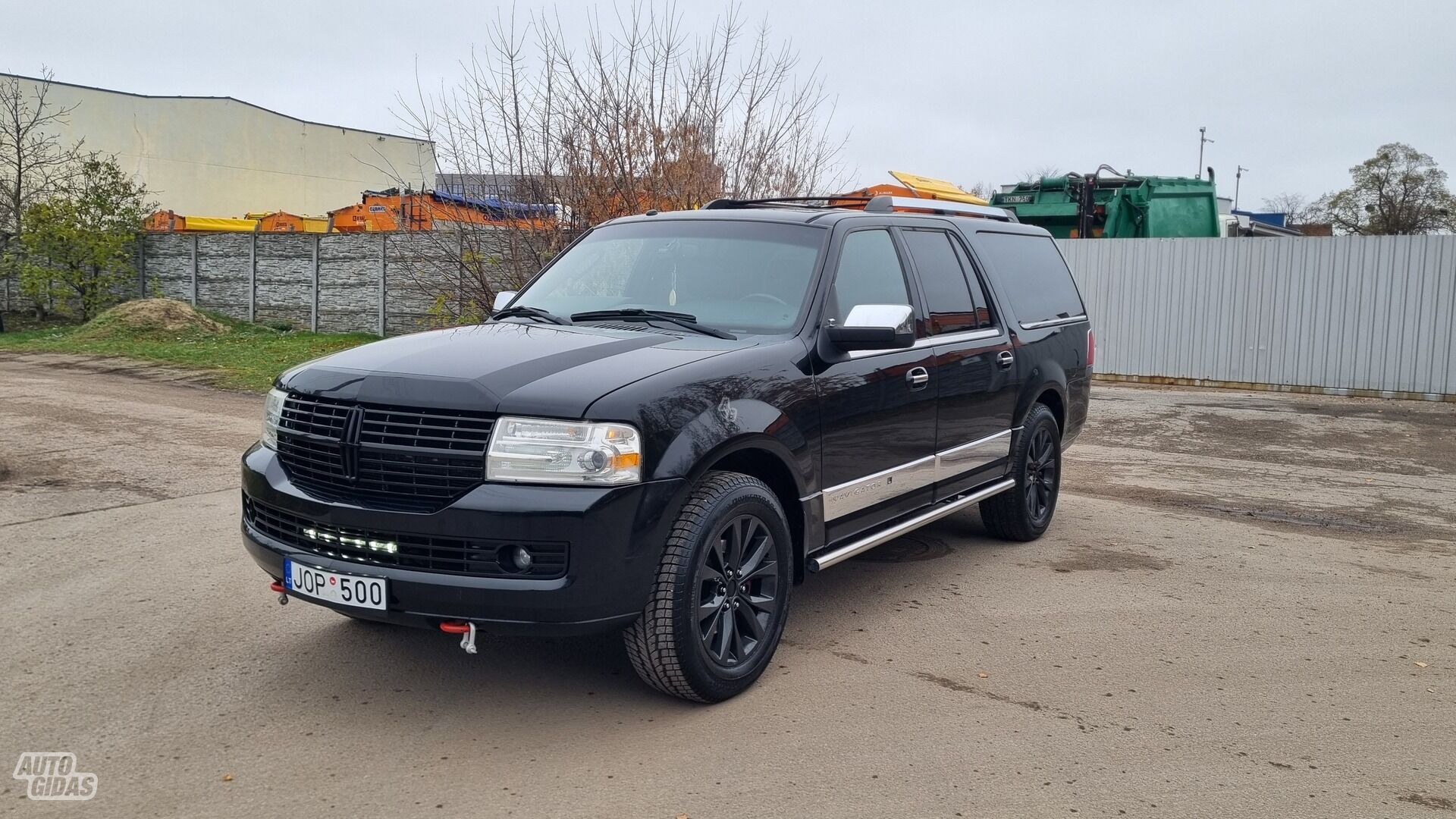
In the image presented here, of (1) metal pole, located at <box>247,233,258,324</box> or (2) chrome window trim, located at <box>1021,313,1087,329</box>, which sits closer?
(2) chrome window trim, located at <box>1021,313,1087,329</box>

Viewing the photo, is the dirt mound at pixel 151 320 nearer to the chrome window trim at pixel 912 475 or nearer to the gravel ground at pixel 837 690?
the gravel ground at pixel 837 690

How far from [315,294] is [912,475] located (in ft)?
59.4

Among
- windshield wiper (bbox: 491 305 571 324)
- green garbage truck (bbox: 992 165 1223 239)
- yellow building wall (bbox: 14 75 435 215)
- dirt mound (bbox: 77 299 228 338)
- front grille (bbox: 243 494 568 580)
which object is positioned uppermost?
yellow building wall (bbox: 14 75 435 215)

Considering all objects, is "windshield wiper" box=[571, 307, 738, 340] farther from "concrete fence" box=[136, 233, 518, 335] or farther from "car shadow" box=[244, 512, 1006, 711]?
"concrete fence" box=[136, 233, 518, 335]

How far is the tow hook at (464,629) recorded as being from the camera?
3926 millimetres

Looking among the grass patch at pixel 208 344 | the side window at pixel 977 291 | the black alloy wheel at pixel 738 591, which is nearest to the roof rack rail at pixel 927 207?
the side window at pixel 977 291

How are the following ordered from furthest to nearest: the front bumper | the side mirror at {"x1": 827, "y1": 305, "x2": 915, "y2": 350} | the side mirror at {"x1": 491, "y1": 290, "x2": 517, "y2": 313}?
the side mirror at {"x1": 491, "y1": 290, "x2": 517, "y2": 313} → the side mirror at {"x1": 827, "y1": 305, "x2": 915, "y2": 350} → the front bumper

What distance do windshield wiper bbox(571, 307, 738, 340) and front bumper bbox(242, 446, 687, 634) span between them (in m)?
1.14

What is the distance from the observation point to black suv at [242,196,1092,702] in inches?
154

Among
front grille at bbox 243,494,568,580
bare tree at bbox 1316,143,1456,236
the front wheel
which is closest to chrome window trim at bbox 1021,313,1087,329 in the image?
the front wheel

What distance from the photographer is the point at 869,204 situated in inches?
237

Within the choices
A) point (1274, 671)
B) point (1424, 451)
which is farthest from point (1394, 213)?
point (1274, 671)

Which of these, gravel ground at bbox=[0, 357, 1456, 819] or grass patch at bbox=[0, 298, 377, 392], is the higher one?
grass patch at bbox=[0, 298, 377, 392]

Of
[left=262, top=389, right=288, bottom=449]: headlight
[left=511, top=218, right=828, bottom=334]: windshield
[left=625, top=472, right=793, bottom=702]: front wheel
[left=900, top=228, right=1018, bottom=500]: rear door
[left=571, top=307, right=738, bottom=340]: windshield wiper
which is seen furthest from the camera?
[left=900, top=228, right=1018, bottom=500]: rear door
